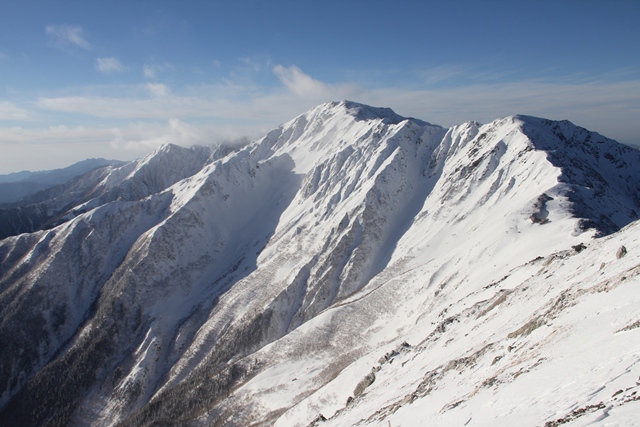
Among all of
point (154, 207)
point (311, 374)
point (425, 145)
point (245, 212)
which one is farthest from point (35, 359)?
point (425, 145)

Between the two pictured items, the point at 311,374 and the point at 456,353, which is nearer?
the point at 456,353

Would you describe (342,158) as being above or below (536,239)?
above

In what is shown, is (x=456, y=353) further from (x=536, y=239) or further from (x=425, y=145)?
(x=425, y=145)

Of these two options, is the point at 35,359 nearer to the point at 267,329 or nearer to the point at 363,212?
the point at 267,329

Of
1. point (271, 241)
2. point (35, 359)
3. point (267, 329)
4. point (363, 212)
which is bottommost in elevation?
point (35, 359)

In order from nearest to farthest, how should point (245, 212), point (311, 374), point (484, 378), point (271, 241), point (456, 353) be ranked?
point (484, 378) < point (456, 353) < point (311, 374) < point (271, 241) < point (245, 212)

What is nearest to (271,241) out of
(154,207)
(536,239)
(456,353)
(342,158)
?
(342,158)


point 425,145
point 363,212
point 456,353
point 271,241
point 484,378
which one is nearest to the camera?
point 484,378
